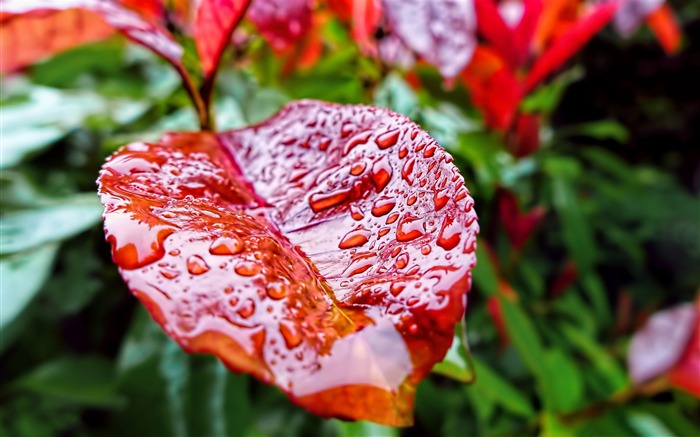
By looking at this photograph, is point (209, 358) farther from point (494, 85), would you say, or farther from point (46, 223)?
point (494, 85)

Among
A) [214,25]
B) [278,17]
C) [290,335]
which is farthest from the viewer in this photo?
[278,17]

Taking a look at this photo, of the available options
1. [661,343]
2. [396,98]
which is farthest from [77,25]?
[661,343]

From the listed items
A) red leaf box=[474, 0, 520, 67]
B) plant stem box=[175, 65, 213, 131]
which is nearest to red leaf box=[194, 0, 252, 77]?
plant stem box=[175, 65, 213, 131]

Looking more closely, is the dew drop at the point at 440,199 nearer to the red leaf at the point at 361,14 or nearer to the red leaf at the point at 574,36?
the red leaf at the point at 361,14

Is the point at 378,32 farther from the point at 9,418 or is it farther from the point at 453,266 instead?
the point at 9,418

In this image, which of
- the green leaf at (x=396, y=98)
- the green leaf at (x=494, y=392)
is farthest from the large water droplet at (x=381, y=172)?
the green leaf at (x=494, y=392)

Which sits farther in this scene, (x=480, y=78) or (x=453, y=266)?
(x=480, y=78)

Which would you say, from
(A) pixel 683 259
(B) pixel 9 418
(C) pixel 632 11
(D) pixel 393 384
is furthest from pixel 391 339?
(A) pixel 683 259

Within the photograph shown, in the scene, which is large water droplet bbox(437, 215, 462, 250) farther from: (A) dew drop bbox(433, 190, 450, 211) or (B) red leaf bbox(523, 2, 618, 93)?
(B) red leaf bbox(523, 2, 618, 93)
